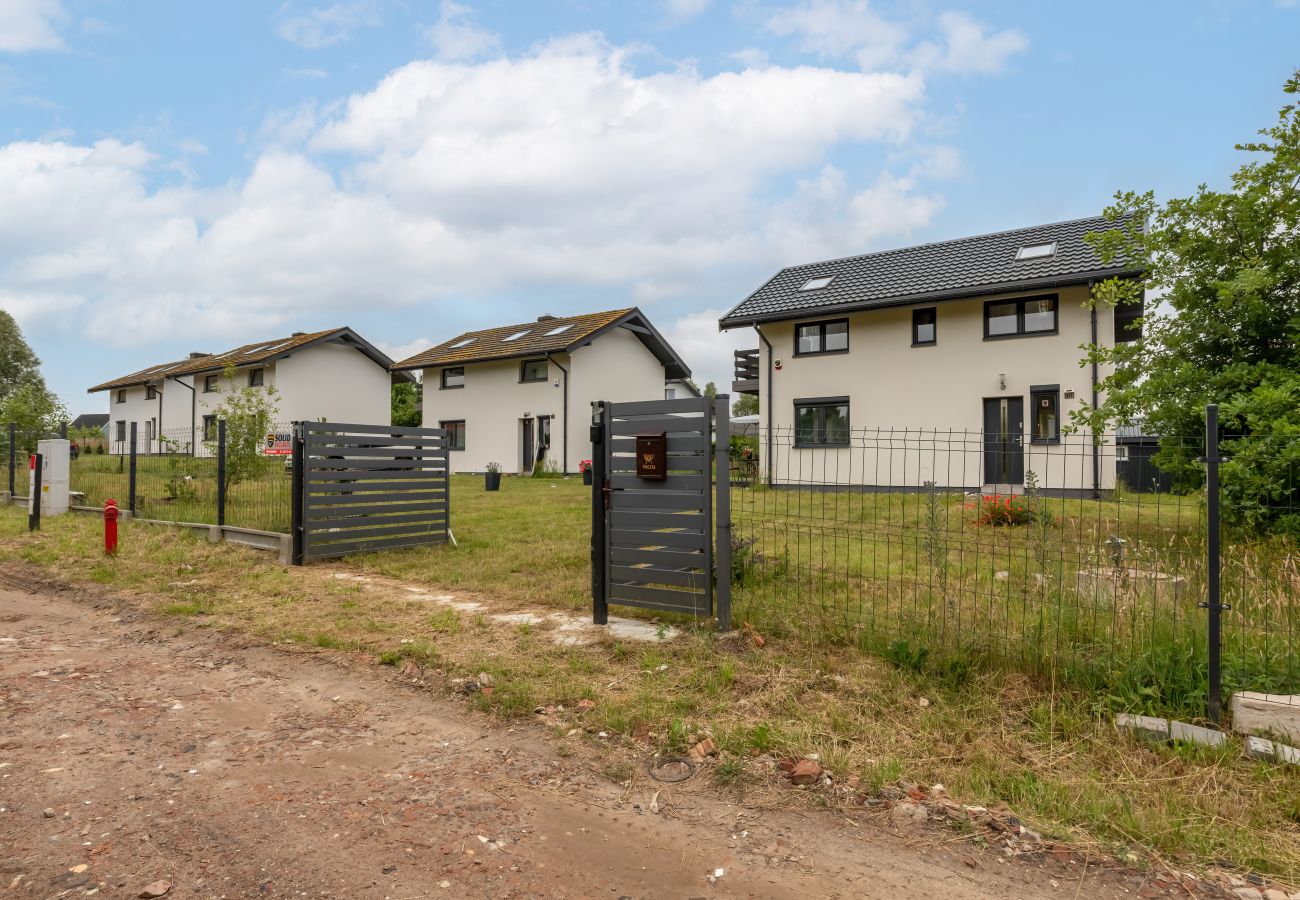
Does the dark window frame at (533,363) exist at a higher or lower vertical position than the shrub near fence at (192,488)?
higher

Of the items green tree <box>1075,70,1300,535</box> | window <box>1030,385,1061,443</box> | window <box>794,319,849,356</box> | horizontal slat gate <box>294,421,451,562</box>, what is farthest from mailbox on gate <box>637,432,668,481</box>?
window <box>794,319,849,356</box>

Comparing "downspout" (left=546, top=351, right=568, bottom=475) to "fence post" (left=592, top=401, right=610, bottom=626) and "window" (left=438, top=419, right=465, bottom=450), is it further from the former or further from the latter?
"fence post" (left=592, top=401, right=610, bottom=626)

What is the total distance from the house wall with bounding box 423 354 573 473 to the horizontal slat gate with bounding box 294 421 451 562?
1536cm

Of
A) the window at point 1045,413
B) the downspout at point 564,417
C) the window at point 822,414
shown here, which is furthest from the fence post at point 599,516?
the downspout at point 564,417

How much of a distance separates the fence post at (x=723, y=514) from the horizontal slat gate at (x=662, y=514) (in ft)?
0.26

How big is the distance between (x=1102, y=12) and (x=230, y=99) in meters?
10.7

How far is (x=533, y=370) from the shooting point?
26.4 meters

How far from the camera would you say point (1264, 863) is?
2684 mm

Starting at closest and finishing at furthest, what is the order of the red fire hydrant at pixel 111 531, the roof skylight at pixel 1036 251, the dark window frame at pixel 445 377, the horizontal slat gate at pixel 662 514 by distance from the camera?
Answer: the horizontal slat gate at pixel 662 514 → the red fire hydrant at pixel 111 531 → the roof skylight at pixel 1036 251 → the dark window frame at pixel 445 377

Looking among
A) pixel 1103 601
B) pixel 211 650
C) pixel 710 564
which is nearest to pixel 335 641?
pixel 211 650

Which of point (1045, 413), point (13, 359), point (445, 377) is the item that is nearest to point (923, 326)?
point (1045, 413)

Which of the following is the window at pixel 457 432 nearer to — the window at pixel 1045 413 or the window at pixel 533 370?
the window at pixel 533 370

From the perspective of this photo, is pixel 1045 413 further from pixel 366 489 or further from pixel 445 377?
pixel 445 377

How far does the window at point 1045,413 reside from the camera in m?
16.3
